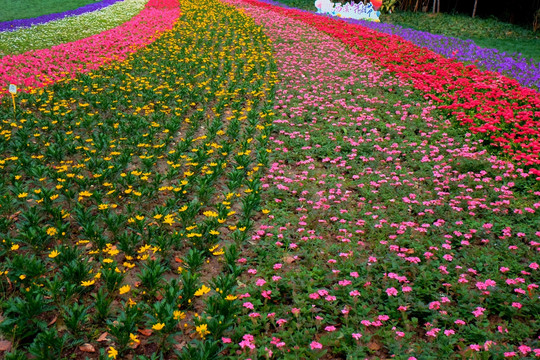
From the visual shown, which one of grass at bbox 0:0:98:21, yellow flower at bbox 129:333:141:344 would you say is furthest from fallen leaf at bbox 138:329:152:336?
grass at bbox 0:0:98:21

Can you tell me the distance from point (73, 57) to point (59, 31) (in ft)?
26.3

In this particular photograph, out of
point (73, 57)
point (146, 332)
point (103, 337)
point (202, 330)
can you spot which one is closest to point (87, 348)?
point (103, 337)

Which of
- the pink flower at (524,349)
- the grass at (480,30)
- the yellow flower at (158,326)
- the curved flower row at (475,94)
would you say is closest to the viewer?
the pink flower at (524,349)

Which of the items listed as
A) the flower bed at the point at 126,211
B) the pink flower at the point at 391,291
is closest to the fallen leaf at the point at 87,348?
the flower bed at the point at 126,211

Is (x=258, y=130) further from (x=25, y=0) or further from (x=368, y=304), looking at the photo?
(x=25, y=0)

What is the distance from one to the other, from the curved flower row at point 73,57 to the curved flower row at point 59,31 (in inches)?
62.4

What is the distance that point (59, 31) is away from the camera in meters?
18.3

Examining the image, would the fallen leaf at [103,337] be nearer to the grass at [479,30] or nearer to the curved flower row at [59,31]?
the curved flower row at [59,31]

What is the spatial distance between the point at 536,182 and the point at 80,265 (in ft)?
20.1

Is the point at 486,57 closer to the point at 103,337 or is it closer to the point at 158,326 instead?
the point at 158,326

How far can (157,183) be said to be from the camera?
17.6ft

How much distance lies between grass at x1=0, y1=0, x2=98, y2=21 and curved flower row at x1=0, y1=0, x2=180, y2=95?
11.8 meters

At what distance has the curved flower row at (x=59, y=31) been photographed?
14781 mm

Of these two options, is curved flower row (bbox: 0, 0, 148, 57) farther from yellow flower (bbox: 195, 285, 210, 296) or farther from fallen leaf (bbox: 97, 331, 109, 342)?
yellow flower (bbox: 195, 285, 210, 296)
